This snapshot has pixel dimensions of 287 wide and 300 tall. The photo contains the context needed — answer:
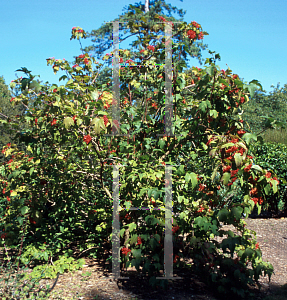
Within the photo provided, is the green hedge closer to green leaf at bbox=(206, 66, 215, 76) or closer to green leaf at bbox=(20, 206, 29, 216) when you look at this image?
green leaf at bbox=(206, 66, 215, 76)

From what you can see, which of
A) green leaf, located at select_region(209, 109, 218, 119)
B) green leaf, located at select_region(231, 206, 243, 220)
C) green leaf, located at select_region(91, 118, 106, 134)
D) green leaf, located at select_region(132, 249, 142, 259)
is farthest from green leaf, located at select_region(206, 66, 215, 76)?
green leaf, located at select_region(132, 249, 142, 259)

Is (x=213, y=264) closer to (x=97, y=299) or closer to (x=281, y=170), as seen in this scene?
(x=97, y=299)

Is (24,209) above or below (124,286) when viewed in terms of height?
above

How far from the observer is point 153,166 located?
312cm

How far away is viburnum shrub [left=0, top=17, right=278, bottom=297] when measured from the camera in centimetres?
277

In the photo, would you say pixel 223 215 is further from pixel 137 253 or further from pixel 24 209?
pixel 24 209

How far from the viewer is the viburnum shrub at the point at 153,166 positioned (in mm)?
2768

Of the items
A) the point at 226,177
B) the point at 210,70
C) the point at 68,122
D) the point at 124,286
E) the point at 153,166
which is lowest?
the point at 124,286

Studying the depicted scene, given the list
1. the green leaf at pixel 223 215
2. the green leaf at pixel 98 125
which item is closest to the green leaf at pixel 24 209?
the green leaf at pixel 98 125

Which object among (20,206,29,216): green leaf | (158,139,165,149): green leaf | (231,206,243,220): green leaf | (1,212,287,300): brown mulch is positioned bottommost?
(1,212,287,300): brown mulch

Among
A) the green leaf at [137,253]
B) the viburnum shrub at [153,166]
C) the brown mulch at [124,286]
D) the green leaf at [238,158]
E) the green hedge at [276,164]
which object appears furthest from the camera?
the green hedge at [276,164]

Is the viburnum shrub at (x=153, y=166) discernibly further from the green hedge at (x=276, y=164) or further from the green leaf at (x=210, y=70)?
the green hedge at (x=276, y=164)

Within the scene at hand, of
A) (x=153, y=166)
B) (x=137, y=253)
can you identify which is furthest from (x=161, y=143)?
(x=137, y=253)

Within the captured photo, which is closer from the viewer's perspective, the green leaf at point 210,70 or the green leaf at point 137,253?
the green leaf at point 210,70
